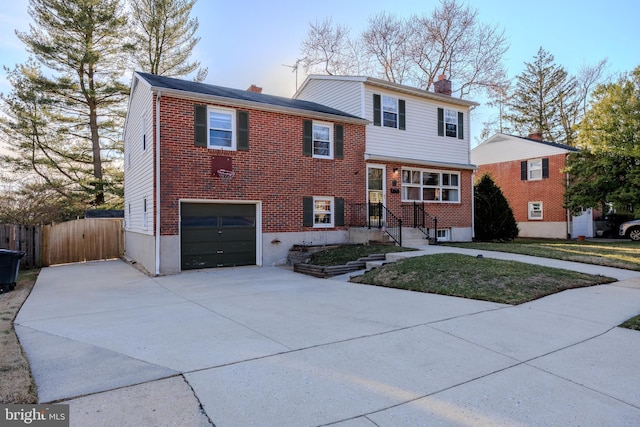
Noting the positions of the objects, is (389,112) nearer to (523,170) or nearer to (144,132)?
(144,132)

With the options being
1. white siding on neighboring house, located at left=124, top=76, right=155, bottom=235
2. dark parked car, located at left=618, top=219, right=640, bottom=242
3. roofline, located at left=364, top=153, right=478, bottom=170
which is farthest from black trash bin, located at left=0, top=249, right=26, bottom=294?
dark parked car, located at left=618, top=219, right=640, bottom=242

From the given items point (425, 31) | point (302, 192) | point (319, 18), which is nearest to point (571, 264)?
point (302, 192)

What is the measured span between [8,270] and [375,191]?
11394mm

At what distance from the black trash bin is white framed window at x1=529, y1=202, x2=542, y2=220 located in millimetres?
25227

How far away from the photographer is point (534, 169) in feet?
75.3

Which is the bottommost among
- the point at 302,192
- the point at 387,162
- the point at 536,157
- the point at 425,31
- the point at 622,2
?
the point at 302,192

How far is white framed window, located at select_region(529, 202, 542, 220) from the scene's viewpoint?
74.8 feet

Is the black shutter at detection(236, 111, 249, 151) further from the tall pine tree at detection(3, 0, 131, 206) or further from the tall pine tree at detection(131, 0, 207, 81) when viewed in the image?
the tall pine tree at detection(131, 0, 207, 81)

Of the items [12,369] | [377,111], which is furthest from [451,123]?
[12,369]

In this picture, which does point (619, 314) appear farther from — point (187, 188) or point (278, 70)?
point (278, 70)

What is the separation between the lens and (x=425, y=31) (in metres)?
Answer: 25.8

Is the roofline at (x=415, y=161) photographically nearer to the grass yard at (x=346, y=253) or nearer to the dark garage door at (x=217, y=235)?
the grass yard at (x=346, y=253)

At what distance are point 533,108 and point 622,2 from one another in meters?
22.8

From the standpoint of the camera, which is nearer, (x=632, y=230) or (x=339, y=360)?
(x=339, y=360)
